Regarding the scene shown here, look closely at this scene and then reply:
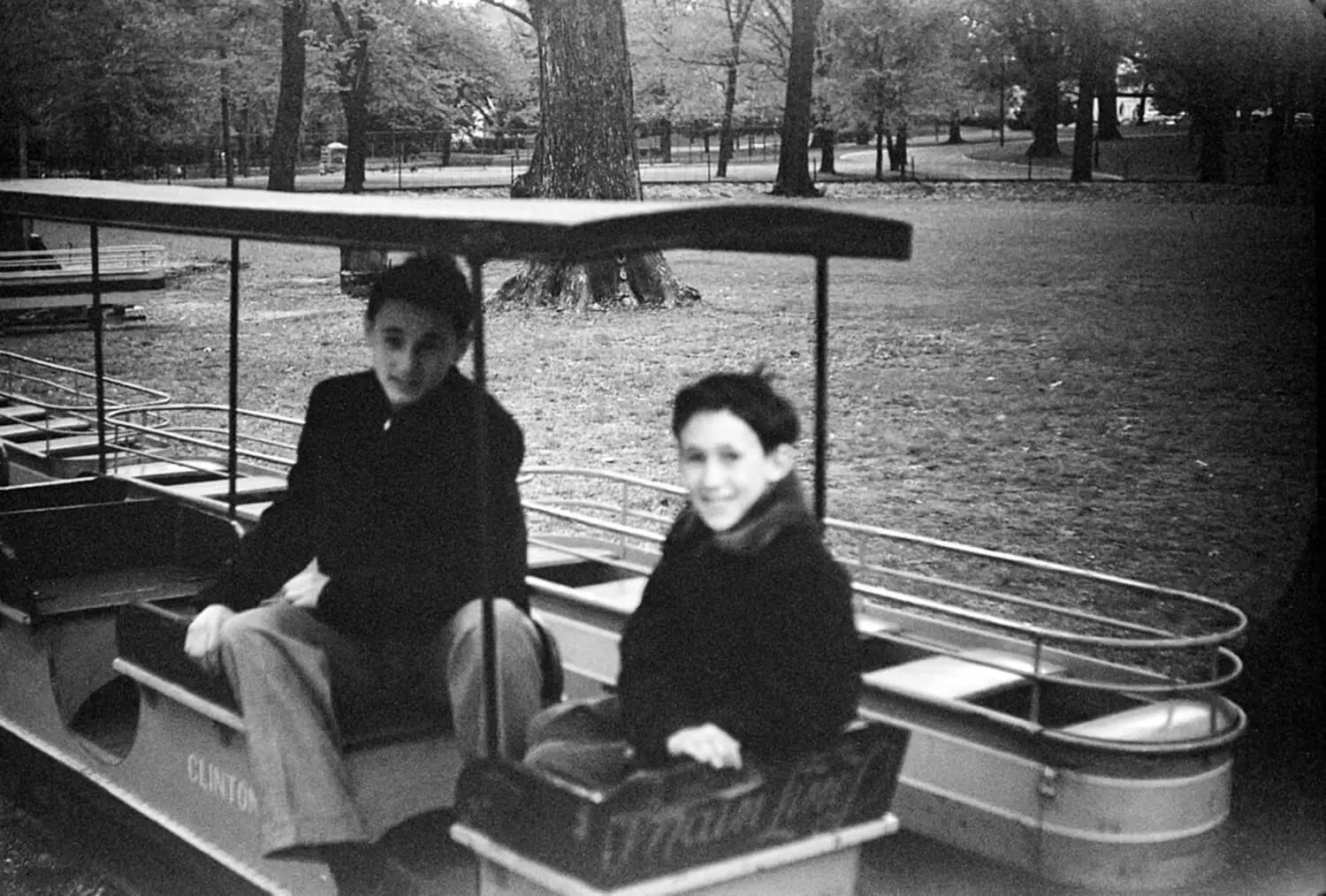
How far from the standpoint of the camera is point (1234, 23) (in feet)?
18.3

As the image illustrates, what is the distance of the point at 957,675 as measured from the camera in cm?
452

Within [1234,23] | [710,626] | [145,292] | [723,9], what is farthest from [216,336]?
[723,9]

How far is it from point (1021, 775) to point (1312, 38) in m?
2.25

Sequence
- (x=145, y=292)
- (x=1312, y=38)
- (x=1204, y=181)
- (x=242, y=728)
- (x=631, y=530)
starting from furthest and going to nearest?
(x=145, y=292), (x=1204, y=181), (x=631, y=530), (x=1312, y=38), (x=242, y=728)

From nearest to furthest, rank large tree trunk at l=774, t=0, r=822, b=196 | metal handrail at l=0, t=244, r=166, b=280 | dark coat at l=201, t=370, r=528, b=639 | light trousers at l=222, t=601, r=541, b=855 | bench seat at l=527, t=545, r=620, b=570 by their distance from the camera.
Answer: light trousers at l=222, t=601, r=541, b=855
dark coat at l=201, t=370, r=528, b=639
bench seat at l=527, t=545, r=620, b=570
metal handrail at l=0, t=244, r=166, b=280
large tree trunk at l=774, t=0, r=822, b=196

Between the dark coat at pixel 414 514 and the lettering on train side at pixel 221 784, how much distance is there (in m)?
0.53

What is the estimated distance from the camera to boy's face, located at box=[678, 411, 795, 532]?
3.29m

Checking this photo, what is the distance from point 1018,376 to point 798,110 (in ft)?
52.3

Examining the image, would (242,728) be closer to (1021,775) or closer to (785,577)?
(785,577)

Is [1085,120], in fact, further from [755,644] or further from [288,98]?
[755,644]

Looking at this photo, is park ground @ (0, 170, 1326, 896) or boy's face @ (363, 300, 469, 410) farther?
park ground @ (0, 170, 1326, 896)

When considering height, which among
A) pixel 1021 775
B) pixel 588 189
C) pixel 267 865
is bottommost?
pixel 267 865

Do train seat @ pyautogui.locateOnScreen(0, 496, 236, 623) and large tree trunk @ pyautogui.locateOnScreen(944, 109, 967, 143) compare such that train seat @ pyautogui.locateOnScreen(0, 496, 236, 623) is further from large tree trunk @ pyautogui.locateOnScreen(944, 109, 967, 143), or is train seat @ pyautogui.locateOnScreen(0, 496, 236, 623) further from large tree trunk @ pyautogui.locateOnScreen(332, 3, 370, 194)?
large tree trunk @ pyautogui.locateOnScreen(944, 109, 967, 143)

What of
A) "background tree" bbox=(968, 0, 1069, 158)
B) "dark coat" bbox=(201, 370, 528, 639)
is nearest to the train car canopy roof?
"dark coat" bbox=(201, 370, 528, 639)
